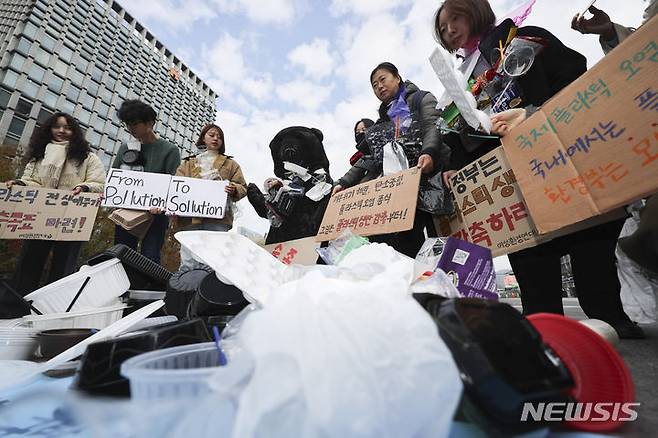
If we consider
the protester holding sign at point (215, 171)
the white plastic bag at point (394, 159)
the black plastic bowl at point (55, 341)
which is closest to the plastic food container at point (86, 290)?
the black plastic bowl at point (55, 341)

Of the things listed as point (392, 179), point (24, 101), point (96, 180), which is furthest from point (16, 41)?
point (392, 179)

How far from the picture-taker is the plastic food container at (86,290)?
1.49 meters

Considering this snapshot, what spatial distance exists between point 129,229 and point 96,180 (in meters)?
0.71

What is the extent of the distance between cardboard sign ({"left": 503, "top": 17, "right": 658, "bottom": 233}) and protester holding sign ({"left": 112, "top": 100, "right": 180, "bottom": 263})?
270cm

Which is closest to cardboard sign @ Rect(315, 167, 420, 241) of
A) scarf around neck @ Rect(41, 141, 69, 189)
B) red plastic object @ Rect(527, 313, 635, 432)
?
red plastic object @ Rect(527, 313, 635, 432)

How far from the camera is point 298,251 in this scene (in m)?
2.28

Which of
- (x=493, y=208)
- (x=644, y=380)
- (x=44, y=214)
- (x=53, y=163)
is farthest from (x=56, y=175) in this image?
(x=644, y=380)

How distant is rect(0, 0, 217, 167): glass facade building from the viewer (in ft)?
75.7

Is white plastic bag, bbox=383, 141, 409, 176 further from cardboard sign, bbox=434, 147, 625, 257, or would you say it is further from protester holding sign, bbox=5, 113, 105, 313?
protester holding sign, bbox=5, 113, 105, 313

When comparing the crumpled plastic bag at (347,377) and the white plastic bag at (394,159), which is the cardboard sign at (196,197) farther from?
the crumpled plastic bag at (347,377)

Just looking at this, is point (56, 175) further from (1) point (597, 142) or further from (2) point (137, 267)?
(1) point (597, 142)

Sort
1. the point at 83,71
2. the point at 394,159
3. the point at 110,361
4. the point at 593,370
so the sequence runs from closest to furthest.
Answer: the point at 593,370 → the point at 110,361 → the point at 394,159 → the point at 83,71

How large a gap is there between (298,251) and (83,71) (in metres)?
37.1

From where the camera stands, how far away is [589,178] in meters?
1.00
